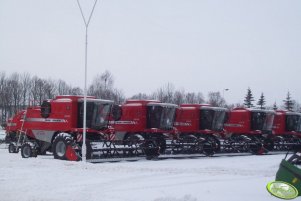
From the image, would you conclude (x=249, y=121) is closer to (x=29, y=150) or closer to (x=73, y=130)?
(x=73, y=130)

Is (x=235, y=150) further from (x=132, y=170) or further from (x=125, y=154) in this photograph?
(x=132, y=170)

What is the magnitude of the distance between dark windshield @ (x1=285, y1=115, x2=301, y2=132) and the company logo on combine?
106 feet

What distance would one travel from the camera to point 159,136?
27703 mm

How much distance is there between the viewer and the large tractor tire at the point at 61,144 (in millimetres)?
22534

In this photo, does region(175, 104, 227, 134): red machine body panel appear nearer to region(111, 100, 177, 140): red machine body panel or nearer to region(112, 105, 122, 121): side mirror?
region(111, 100, 177, 140): red machine body panel

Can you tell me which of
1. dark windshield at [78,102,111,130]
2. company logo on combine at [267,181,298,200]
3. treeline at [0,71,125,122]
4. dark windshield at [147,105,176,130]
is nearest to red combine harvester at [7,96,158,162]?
dark windshield at [78,102,111,130]

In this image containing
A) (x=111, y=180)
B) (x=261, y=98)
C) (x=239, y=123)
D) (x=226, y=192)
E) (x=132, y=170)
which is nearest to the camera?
(x=226, y=192)

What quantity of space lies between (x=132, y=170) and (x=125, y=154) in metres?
6.99

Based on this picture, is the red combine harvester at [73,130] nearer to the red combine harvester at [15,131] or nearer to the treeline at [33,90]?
the red combine harvester at [15,131]

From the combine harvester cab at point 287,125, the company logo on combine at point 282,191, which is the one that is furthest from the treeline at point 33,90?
the company logo on combine at point 282,191

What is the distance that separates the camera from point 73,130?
23609 millimetres

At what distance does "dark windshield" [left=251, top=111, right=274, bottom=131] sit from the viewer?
34344mm

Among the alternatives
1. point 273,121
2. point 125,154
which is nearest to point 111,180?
point 125,154

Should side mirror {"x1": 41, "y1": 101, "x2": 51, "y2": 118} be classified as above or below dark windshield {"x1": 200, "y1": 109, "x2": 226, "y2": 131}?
above
